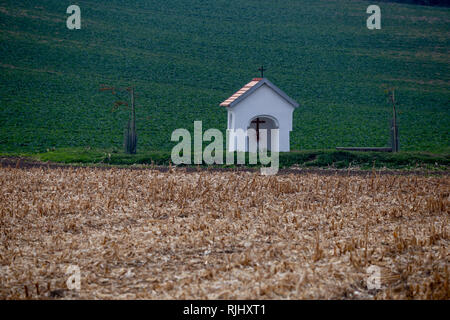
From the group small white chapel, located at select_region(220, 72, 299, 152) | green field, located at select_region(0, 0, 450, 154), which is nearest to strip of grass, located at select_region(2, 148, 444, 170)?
small white chapel, located at select_region(220, 72, 299, 152)

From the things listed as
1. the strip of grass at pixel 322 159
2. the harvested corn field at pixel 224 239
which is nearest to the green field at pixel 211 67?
the strip of grass at pixel 322 159

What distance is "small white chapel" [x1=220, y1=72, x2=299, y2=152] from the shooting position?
25922 mm

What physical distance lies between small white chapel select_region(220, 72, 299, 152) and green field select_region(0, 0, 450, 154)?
5799 millimetres

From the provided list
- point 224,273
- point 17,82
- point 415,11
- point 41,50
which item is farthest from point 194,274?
point 415,11

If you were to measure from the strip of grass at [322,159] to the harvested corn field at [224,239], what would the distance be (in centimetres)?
611

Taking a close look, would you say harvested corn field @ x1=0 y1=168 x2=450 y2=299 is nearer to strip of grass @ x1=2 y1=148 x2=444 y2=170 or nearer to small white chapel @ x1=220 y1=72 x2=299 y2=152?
strip of grass @ x1=2 y1=148 x2=444 y2=170

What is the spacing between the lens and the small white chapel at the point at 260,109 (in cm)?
2592

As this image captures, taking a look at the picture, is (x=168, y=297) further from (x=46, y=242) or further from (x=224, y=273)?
(x=46, y=242)

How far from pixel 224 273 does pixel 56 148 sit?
23.6 meters

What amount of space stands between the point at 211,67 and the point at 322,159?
3131cm

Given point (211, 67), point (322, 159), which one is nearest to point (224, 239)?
point (322, 159)

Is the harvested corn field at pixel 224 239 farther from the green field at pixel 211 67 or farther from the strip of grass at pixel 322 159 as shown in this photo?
the green field at pixel 211 67

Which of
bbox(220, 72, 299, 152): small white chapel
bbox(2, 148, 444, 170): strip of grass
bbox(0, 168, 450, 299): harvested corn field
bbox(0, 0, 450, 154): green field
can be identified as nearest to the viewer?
bbox(0, 168, 450, 299): harvested corn field

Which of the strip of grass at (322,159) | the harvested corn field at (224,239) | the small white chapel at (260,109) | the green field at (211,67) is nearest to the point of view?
the harvested corn field at (224,239)
